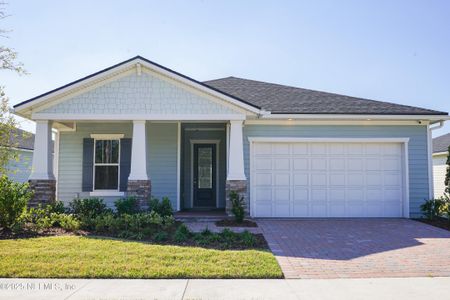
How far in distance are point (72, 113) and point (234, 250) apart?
678 centimetres

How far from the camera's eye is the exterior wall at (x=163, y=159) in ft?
40.1

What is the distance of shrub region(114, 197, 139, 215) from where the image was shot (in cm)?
984

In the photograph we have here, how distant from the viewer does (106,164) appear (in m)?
12.4

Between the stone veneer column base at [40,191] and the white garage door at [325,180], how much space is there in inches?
252

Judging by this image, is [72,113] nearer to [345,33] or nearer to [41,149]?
[41,149]

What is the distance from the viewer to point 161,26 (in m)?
10.6

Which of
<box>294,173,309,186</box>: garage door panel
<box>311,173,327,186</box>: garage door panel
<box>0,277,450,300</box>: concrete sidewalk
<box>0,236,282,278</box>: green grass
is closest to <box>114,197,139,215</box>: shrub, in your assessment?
<box>0,236,282,278</box>: green grass

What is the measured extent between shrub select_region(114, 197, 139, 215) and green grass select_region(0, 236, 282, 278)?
2.34 metres

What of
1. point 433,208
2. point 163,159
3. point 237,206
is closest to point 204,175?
point 163,159

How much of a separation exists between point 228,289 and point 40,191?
7.78 meters

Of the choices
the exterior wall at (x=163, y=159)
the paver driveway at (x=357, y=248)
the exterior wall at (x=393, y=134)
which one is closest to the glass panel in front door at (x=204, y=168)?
the exterior wall at (x=163, y=159)

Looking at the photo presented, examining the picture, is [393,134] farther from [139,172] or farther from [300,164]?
[139,172]

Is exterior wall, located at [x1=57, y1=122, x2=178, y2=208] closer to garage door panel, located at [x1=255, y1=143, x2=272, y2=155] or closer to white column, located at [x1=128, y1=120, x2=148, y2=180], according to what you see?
white column, located at [x1=128, y1=120, x2=148, y2=180]

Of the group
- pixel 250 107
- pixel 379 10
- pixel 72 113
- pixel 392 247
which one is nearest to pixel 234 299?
pixel 392 247
